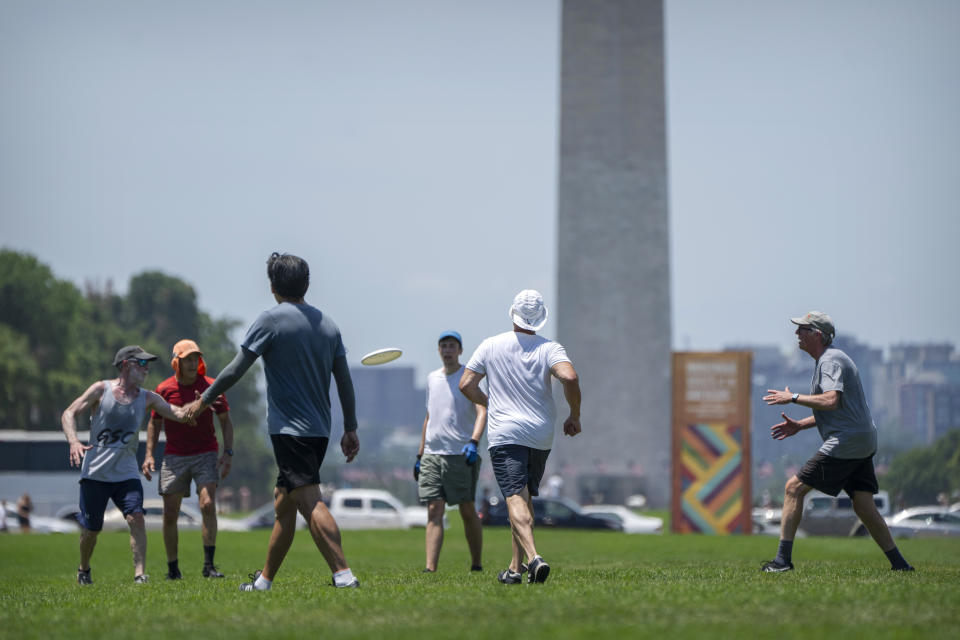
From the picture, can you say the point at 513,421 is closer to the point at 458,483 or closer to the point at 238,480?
the point at 458,483

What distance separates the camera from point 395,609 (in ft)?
22.1

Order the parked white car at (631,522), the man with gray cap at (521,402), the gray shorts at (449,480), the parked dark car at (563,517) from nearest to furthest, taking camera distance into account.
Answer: the man with gray cap at (521,402)
the gray shorts at (449,480)
the parked dark car at (563,517)
the parked white car at (631,522)

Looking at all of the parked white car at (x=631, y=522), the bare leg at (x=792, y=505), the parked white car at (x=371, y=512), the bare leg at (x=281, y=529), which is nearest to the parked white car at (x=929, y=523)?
the parked white car at (x=631, y=522)

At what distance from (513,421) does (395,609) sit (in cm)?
210

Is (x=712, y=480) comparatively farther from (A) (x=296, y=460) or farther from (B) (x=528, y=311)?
(A) (x=296, y=460)

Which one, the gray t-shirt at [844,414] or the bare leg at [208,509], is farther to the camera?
the bare leg at [208,509]

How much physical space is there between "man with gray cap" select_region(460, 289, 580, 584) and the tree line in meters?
44.6

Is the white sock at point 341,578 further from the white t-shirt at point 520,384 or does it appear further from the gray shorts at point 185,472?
the gray shorts at point 185,472

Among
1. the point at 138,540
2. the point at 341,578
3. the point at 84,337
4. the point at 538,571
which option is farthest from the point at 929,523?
the point at 84,337

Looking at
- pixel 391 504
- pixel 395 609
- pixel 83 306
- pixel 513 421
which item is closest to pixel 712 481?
pixel 391 504

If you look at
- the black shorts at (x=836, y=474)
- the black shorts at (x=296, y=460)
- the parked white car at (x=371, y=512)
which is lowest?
the parked white car at (x=371, y=512)

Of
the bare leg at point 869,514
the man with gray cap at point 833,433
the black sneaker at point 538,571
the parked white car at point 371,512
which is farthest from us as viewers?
the parked white car at point 371,512

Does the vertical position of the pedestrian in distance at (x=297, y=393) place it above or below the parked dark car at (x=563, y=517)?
above

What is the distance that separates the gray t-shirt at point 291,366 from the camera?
7.92 m
